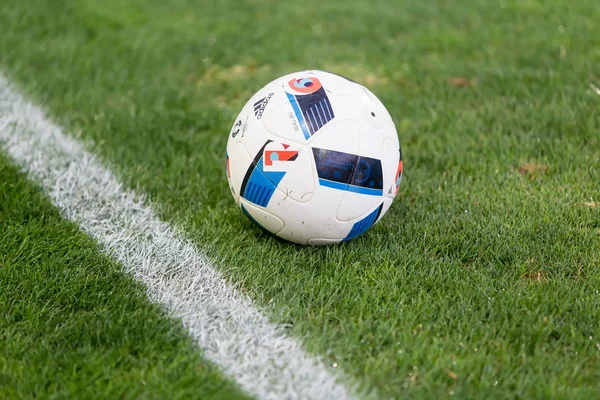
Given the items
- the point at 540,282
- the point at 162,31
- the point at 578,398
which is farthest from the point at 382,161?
the point at 162,31

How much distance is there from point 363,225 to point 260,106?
75cm

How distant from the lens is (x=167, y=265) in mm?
3275

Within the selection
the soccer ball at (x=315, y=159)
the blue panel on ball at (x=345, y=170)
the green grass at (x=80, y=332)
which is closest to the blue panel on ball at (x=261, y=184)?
the soccer ball at (x=315, y=159)

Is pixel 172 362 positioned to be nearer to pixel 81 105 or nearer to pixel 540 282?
pixel 540 282

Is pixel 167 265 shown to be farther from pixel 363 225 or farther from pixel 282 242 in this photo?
pixel 363 225

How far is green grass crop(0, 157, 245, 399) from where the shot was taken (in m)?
2.49

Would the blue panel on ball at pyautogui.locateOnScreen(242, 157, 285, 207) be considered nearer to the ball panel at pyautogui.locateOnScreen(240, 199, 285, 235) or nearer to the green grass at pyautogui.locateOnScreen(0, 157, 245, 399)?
the ball panel at pyautogui.locateOnScreen(240, 199, 285, 235)

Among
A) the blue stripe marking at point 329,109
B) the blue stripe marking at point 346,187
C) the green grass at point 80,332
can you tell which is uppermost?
the blue stripe marking at point 329,109

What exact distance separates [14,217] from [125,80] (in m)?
2.02

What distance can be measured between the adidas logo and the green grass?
0.99 meters

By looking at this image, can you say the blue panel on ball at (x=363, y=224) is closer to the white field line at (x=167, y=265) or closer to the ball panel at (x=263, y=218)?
the ball panel at (x=263, y=218)

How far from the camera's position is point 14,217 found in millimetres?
3531

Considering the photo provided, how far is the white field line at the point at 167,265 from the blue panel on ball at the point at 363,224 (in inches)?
24.3

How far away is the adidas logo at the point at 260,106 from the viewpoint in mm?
3135
